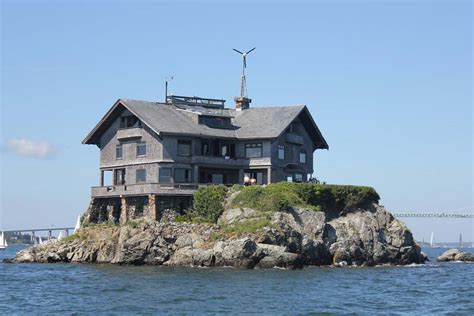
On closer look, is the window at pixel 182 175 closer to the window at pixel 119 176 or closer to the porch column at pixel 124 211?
the porch column at pixel 124 211

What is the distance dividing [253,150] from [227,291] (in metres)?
33.6

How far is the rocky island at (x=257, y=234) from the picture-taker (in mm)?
74375

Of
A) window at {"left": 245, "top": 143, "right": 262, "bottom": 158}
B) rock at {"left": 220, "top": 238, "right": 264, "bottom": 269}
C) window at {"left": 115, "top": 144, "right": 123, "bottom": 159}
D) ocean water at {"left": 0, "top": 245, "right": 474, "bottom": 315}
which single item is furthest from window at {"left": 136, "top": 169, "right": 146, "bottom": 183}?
rock at {"left": 220, "top": 238, "right": 264, "bottom": 269}

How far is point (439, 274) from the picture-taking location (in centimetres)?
7838

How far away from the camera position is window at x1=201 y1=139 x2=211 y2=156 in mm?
89125

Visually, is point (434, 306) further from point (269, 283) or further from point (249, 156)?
point (249, 156)

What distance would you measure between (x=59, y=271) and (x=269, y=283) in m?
20.3

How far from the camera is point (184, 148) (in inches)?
3428

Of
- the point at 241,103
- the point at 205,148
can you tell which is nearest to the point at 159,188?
the point at 205,148

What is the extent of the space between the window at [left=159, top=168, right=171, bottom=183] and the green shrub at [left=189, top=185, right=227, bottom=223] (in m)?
4.26

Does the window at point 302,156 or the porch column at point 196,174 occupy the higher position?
the window at point 302,156

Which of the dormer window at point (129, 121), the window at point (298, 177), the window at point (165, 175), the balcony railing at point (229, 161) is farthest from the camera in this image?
the window at point (298, 177)

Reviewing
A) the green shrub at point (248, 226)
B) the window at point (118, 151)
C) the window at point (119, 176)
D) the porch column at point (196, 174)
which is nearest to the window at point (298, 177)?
the porch column at point (196, 174)

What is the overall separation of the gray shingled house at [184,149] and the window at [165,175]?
0.31 feet
